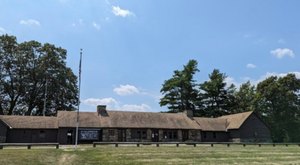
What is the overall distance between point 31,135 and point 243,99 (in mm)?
45055

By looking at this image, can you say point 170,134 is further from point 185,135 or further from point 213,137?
point 213,137

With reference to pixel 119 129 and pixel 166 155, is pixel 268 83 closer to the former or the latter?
pixel 119 129

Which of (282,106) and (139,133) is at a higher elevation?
(282,106)

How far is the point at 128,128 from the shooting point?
1618 inches

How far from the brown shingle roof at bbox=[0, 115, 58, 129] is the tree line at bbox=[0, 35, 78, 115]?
47.3 feet

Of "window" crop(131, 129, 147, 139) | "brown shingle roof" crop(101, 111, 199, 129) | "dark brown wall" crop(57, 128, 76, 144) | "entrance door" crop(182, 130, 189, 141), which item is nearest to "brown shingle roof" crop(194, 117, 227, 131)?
"brown shingle roof" crop(101, 111, 199, 129)

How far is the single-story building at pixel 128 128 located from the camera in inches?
1476

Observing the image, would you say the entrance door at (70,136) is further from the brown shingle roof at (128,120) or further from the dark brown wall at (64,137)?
the brown shingle roof at (128,120)

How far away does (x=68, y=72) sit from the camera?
59375 millimetres

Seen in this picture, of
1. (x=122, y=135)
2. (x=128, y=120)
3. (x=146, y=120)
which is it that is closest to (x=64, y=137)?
(x=122, y=135)

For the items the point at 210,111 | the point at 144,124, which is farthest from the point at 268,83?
Answer: the point at 144,124

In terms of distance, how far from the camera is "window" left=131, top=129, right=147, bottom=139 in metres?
41.5

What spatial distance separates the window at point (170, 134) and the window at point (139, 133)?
295 centimetres

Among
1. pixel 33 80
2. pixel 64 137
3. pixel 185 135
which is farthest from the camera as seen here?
pixel 33 80
